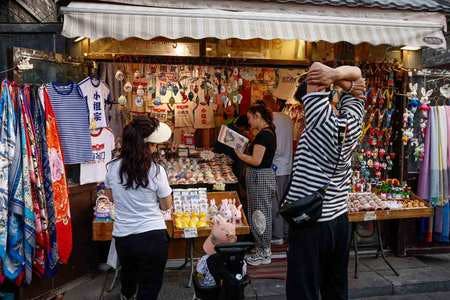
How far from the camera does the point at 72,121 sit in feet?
17.1

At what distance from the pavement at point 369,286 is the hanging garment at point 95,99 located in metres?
1.99

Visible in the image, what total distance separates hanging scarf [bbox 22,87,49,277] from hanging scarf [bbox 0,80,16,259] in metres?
0.16

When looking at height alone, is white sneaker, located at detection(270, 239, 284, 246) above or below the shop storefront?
below

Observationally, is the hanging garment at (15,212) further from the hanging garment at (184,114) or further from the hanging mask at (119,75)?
the hanging garment at (184,114)

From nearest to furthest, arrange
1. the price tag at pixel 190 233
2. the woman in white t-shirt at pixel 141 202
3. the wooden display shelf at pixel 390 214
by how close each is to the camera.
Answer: the woman in white t-shirt at pixel 141 202, the price tag at pixel 190 233, the wooden display shelf at pixel 390 214

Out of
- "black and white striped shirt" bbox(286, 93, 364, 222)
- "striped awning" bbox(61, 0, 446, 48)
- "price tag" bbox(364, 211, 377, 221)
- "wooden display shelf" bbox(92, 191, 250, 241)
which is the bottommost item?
"wooden display shelf" bbox(92, 191, 250, 241)

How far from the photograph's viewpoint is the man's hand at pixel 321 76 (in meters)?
2.84

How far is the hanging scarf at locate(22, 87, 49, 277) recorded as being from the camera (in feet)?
14.9

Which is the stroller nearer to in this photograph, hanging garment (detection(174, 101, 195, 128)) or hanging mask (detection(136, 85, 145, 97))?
hanging mask (detection(136, 85, 145, 97))

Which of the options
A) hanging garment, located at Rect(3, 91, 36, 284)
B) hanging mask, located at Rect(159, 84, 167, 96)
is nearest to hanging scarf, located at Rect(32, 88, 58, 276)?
hanging garment, located at Rect(3, 91, 36, 284)

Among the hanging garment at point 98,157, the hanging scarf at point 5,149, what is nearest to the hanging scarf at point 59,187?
the hanging scarf at point 5,149

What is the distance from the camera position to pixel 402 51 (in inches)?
258

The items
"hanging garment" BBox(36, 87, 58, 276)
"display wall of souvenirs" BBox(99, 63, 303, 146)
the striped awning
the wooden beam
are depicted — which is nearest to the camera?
"hanging garment" BBox(36, 87, 58, 276)

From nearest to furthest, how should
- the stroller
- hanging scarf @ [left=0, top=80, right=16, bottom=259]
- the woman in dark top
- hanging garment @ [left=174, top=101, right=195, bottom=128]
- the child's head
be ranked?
1. the stroller
2. the child's head
3. hanging scarf @ [left=0, top=80, right=16, bottom=259]
4. the woman in dark top
5. hanging garment @ [left=174, top=101, right=195, bottom=128]
